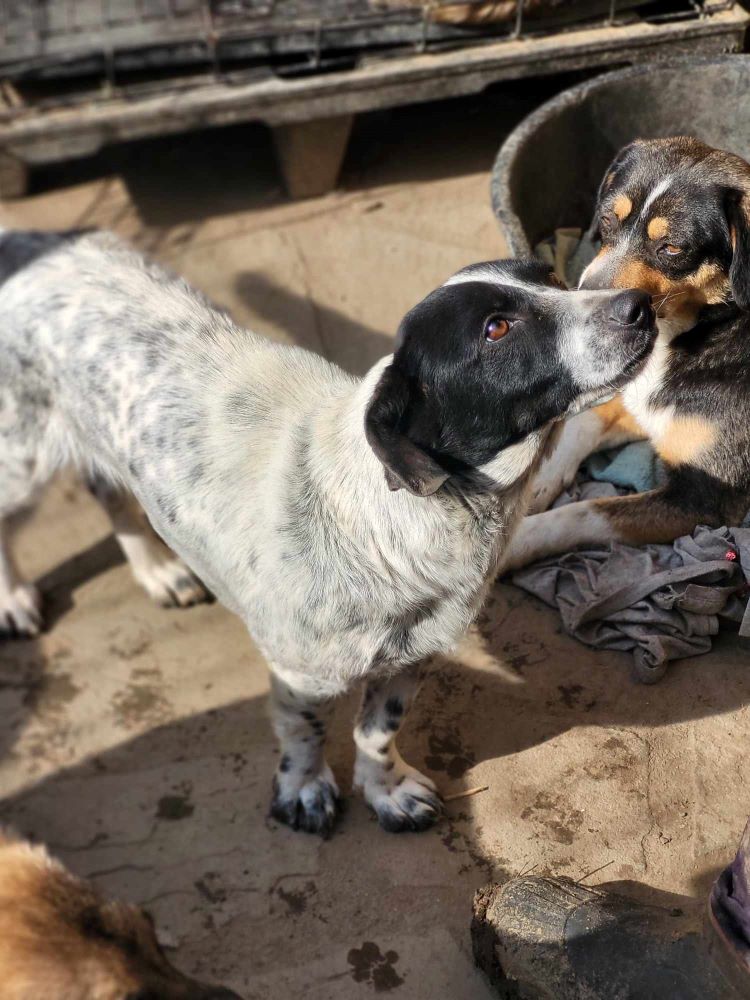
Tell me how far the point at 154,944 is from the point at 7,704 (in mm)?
1842

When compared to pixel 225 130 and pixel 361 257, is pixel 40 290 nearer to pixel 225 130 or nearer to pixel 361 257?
pixel 361 257

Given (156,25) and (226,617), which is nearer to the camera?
(226,617)

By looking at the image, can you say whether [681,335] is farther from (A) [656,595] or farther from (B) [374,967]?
(B) [374,967]

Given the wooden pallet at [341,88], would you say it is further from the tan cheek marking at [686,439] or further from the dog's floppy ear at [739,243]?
the tan cheek marking at [686,439]

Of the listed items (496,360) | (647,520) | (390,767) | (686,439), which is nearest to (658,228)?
(686,439)

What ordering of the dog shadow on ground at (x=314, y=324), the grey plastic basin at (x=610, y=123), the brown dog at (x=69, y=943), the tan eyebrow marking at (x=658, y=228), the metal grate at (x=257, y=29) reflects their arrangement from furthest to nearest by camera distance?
1. the metal grate at (x=257, y=29)
2. the dog shadow on ground at (x=314, y=324)
3. the grey plastic basin at (x=610, y=123)
4. the tan eyebrow marking at (x=658, y=228)
5. the brown dog at (x=69, y=943)

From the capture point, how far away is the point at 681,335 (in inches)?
137

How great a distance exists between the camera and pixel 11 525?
3.87 meters

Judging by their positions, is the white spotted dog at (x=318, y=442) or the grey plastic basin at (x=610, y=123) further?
the grey plastic basin at (x=610, y=123)

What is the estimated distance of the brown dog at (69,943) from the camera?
178 centimetres

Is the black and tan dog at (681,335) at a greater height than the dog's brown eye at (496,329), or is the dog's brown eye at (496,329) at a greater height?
the dog's brown eye at (496,329)

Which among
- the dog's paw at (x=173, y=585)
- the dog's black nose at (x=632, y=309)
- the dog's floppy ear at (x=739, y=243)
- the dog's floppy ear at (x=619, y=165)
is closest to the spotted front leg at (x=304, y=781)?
the dog's paw at (x=173, y=585)

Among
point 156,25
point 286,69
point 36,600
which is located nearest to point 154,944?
point 36,600

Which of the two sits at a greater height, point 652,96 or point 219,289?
point 652,96
